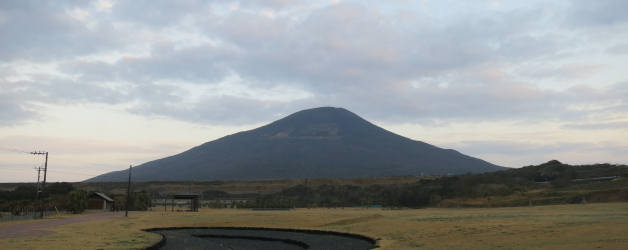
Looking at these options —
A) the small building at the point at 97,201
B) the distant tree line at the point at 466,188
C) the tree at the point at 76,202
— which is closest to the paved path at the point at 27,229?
the tree at the point at 76,202

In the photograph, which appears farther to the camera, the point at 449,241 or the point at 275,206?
the point at 275,206

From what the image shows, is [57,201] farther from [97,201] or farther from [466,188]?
[466,188]

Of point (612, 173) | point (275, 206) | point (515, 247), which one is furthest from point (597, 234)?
point (612, 173)

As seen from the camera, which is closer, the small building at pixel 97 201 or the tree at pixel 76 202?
the tree at pixel 76 202

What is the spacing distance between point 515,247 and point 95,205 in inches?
2906

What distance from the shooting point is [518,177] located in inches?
3703

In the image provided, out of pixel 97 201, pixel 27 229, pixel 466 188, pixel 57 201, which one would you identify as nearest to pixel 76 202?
pixel 57 201

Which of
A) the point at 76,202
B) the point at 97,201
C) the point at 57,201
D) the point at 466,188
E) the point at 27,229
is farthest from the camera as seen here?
the point at 466,188

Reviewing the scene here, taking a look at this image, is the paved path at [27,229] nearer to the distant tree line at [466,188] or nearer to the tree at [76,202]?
the tree at [76,202]

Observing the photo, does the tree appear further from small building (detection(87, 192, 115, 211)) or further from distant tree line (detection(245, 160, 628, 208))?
distant tree line (detection(245, 160, 628, 208))

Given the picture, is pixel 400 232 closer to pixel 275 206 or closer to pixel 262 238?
pixel 262 238

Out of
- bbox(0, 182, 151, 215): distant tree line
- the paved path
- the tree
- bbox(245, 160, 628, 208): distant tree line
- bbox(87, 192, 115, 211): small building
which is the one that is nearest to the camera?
the paved path

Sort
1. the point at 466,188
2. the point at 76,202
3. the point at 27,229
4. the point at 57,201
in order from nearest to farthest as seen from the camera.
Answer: the point at 27,229, the point at 76,202, the point at 57,201, the point at 466,188

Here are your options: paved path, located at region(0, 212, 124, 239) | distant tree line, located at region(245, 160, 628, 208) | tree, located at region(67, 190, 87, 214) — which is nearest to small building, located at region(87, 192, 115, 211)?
tree, located at region(67, 190, 87, 214)
